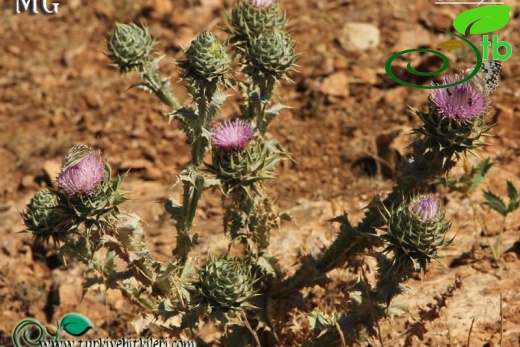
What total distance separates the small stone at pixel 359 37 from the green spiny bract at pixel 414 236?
17.5ft

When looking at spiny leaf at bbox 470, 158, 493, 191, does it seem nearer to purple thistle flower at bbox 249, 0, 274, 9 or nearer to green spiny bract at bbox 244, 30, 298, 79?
green spiny bract at bbox 244, 30, 298, 79

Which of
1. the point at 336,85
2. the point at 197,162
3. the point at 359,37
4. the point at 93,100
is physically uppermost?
the point at 359,37

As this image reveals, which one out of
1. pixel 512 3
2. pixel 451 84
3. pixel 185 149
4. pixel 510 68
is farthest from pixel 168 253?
pixel 512 3

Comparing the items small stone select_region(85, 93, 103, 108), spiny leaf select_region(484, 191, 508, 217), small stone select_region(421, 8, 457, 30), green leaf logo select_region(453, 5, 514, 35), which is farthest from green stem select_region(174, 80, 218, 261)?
small stone select_region(421, 8, 457, 30)

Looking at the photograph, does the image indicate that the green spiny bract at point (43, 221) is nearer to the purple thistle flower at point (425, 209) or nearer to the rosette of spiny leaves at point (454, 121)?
the purple thistle flower at point (425, 209)

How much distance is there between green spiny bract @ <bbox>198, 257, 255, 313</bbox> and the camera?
424 cm

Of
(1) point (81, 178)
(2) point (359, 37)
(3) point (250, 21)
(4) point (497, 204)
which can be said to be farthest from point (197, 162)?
(2) point (359, 37)

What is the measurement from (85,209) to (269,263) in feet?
4.67

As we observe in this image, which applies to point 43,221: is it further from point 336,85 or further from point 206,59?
point 336,85

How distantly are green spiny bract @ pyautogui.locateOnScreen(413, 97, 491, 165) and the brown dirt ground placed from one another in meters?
0.99

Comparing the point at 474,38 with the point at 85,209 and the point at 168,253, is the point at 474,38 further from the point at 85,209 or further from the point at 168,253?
the point at 85,209

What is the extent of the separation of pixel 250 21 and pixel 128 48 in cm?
91

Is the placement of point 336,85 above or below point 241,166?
above

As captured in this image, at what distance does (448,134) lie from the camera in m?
4.36
